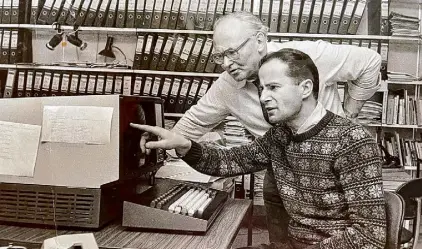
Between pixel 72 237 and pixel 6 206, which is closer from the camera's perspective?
pixel 72 237

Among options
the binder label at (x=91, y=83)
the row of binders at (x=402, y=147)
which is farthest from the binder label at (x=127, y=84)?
the row of binders at (x=402, y=147)

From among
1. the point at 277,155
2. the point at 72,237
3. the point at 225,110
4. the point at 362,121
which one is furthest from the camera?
the point at 225,110

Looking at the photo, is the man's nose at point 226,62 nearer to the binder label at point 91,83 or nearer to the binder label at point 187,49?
the binder label at point 187,49

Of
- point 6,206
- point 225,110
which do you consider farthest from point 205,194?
point 6,206

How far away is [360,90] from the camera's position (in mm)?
1323

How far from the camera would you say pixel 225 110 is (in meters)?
1.47

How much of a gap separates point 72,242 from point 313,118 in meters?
0.61

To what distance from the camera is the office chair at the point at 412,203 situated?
132cm

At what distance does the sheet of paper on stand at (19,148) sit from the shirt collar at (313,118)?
2.23 ft

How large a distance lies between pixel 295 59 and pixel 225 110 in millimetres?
404

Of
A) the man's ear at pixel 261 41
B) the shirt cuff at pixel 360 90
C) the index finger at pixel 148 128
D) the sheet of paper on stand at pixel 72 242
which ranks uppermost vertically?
the man's ear at pixel 261 41

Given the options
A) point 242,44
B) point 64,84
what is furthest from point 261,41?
point 64,84

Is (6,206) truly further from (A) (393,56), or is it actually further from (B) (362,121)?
(A) (393,56)

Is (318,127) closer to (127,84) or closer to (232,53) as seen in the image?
(232,53)
